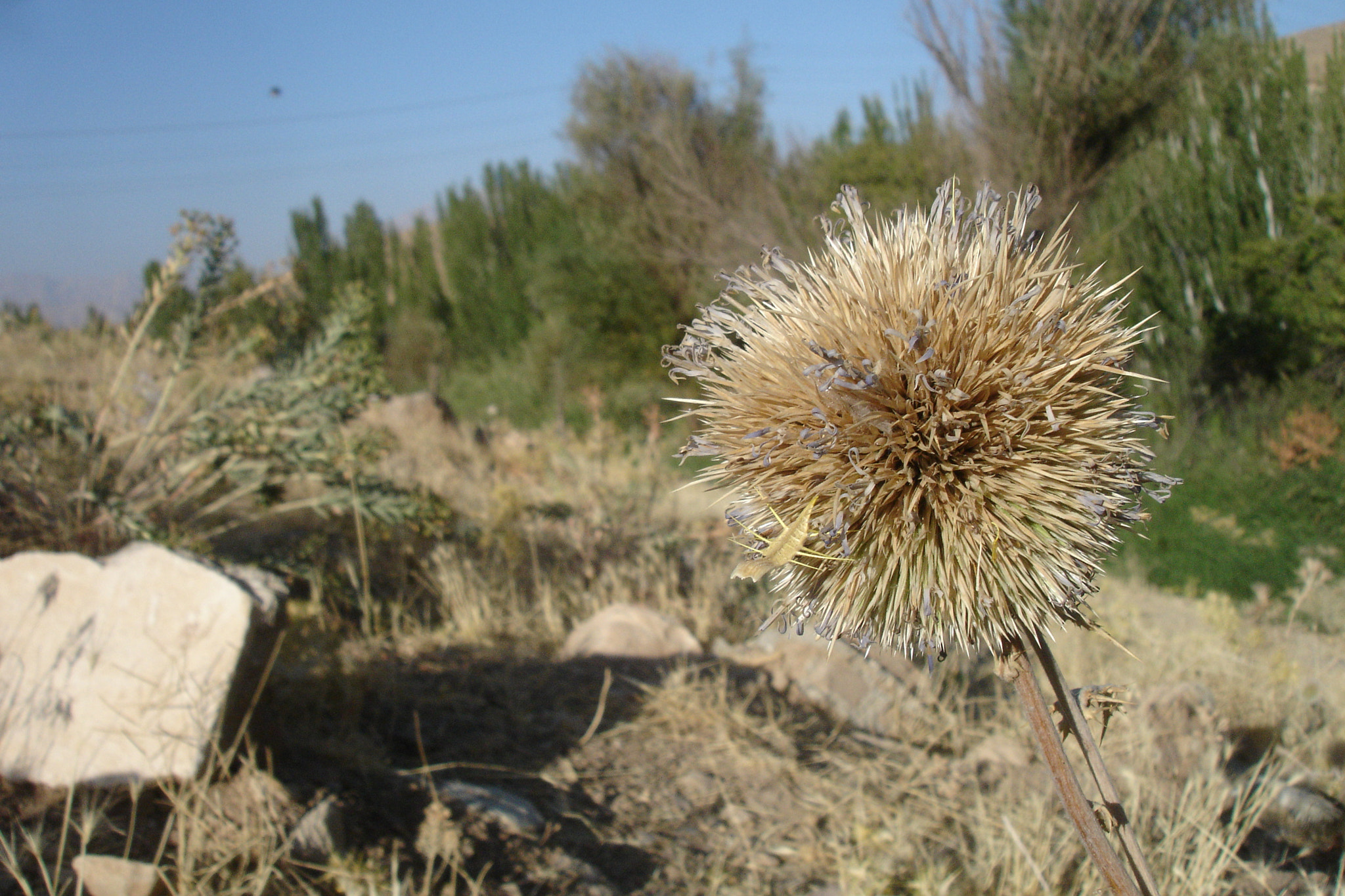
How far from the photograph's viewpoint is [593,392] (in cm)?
654

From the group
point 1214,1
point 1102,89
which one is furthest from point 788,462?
point 1214,1

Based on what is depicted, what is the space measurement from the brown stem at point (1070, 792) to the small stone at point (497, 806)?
2227 mm

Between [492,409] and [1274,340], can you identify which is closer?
[1274,340]

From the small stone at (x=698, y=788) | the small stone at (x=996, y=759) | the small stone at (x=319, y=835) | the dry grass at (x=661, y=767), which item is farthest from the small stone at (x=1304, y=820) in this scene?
the small stone at (x=319, y=835)

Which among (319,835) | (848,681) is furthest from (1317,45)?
(319,835)

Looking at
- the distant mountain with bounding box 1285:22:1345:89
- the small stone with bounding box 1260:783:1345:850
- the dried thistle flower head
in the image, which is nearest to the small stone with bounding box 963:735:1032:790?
the small stone with bounding box 1260:783:1345:850

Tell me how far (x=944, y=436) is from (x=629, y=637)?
11.9 feet

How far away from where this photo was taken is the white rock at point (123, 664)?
9.12 ft

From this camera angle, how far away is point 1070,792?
128cm

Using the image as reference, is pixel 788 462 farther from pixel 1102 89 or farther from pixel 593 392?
pixel 1102 89

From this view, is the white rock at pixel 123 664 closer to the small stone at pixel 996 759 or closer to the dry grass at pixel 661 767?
the dry grass at pixel 661 767

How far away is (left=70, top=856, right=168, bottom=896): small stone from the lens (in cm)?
237

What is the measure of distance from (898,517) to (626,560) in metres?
4.75

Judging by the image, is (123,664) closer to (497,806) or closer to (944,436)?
(497,806)
